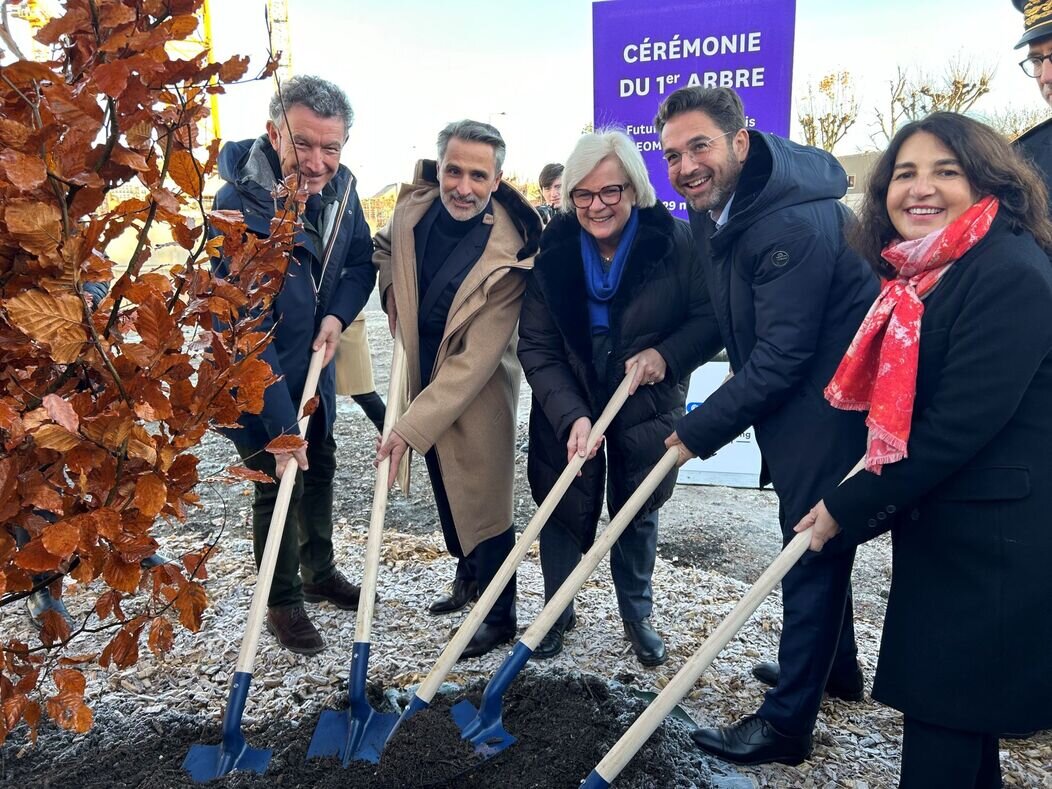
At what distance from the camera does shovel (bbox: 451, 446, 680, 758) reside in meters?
2.44

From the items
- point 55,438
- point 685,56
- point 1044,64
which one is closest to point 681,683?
point 55,438

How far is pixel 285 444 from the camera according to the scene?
1.60m

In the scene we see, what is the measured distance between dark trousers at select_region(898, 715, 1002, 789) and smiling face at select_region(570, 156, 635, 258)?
2001 mm

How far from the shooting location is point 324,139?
9.62 ft

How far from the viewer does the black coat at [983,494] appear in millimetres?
1710

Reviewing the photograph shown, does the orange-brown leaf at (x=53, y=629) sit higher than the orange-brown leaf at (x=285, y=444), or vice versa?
the orange-brown leaf at (x=285, y=444)

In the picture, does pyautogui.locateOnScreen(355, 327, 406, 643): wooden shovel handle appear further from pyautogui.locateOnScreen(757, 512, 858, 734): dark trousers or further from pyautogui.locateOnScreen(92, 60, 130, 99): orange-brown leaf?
pyautogui.locateOnScreen(92, 60, 130, 99): orange-brown leaf

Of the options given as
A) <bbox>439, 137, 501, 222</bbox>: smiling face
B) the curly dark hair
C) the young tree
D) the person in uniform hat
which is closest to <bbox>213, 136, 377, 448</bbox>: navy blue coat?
<bbox>439, 137, 501, 222</bbox>: smiling face

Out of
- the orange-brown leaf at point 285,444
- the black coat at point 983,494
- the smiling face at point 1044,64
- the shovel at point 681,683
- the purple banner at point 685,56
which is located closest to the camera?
the orange-brown leaf at point 285,444

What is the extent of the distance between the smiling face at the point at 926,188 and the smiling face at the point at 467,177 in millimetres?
1666

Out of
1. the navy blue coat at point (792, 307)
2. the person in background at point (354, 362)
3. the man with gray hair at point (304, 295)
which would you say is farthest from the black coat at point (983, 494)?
the person in background at point (354, 362)

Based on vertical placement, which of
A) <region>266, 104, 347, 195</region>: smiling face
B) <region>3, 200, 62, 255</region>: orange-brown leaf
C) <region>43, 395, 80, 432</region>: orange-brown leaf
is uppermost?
<region>266, 104, 347, 195</region>: smiling face

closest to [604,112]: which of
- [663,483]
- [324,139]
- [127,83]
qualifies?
[324,139]

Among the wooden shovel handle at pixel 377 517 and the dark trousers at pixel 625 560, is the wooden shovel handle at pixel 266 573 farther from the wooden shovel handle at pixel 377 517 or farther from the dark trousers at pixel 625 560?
the dark trousers at pixel 625 560
